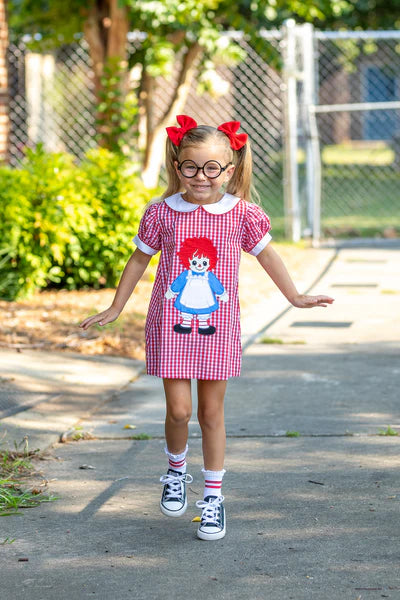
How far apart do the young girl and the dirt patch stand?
2880 mm

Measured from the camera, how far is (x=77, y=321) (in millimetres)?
7238

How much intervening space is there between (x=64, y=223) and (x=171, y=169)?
169 inches

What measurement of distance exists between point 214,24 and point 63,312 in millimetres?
4403

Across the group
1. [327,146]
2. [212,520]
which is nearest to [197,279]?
[212,520]

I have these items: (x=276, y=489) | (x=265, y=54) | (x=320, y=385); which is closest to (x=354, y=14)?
(x=265, y=54)

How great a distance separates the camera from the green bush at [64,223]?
313 inches

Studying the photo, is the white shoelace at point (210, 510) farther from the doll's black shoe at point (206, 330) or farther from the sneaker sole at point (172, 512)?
the doll's black shoe at point (206, 330)

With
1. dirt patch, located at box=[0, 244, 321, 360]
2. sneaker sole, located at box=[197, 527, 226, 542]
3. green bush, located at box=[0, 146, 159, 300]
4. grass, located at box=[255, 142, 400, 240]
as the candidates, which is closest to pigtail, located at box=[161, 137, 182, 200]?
sneaker sole, located at box=[197, 527, 226, 542]

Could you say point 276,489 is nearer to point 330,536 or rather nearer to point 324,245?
point 330,536

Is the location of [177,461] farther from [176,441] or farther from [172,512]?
[172,512]

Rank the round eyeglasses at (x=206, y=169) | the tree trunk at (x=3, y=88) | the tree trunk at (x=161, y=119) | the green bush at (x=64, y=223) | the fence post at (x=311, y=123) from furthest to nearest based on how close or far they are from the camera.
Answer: the fence post at (x=311, y=123)
the tree trunk at (x=161, y=119)
the tree trunk at (x=3, y=88)
the green bush at (x=64, y=223)
the round eyeglasses at (x=206, y=169)

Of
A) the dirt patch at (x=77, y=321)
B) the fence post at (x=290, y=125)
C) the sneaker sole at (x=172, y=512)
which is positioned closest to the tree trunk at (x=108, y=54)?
the fence post at (x=290, y=125)

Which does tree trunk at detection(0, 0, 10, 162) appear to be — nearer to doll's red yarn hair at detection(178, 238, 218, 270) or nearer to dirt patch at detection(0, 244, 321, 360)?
dirt patch at detection(0, 244, 321, 360)

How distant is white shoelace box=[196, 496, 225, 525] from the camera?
3537mm
